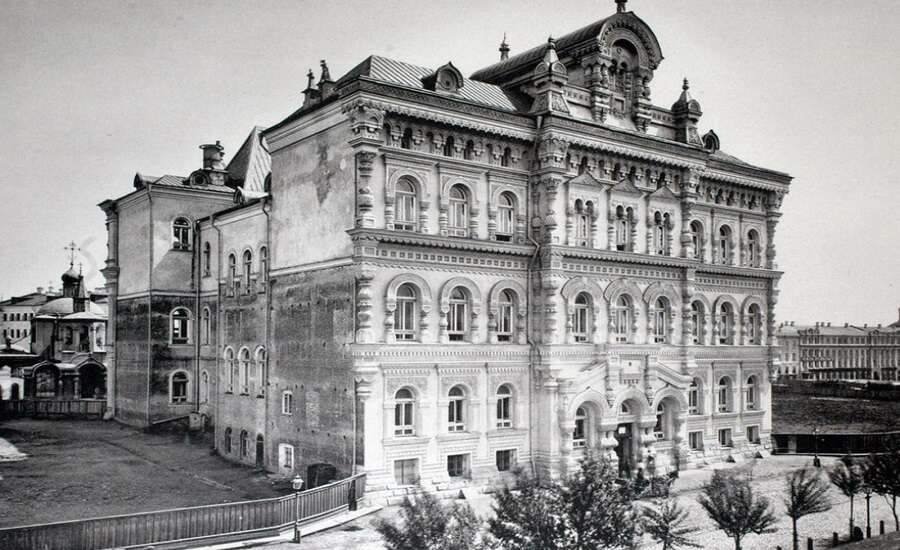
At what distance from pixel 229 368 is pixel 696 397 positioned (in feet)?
72.0

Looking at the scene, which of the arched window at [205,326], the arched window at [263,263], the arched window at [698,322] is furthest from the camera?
the arched window at [205,326]

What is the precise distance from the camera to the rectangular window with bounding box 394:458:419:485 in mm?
29141

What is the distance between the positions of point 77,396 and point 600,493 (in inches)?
2087

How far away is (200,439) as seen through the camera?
43000 millimetres

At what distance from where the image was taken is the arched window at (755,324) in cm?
4259

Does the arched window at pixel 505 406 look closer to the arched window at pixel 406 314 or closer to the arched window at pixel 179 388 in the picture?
the arched window at pixel 406 314

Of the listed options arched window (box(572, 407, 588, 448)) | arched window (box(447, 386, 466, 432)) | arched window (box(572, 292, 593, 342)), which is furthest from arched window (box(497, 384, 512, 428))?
arched window (box(572, 292, 593, 342))

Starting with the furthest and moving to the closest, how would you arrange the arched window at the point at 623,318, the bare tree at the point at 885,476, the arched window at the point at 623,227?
the arched window at the point at 623,227, the arched window at the point at 623,318, the bare tree at the point at 885,476

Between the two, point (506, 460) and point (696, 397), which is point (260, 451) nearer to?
point (506, 460)

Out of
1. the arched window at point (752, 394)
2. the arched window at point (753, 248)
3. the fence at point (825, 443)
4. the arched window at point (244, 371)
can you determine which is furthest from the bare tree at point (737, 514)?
the arched window at point (753, 248)

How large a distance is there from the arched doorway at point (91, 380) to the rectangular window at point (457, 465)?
3963 centimetres

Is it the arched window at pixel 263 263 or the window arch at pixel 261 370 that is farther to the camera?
the arched window at pixel 263 263

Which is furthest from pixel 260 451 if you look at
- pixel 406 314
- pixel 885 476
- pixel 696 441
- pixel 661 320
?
pixel 885 476

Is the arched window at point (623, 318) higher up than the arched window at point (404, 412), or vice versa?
the arched window at point (623, 318)
